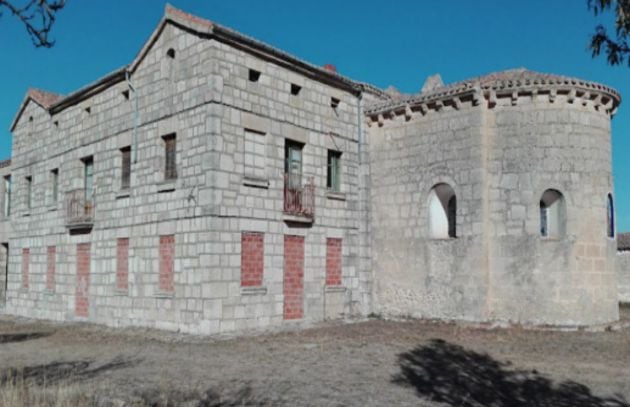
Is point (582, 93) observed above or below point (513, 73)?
below

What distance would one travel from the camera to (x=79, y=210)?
17266 millimetres

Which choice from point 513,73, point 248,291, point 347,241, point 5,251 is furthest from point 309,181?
point 5,251

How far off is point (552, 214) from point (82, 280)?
515 inches

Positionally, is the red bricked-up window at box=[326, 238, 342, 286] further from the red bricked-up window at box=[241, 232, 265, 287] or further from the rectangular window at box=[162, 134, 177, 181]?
the rectangular window at box=[162, 134, 177, 181]

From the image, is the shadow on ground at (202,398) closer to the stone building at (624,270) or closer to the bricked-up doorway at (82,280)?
the bricked-up doorway at (82,280)

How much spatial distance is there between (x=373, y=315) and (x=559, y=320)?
494 centimetres

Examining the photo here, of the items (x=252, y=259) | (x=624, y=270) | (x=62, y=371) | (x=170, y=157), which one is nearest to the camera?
(x=62, y=371)

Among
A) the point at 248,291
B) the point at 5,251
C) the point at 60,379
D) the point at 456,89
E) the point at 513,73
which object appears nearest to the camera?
the point at 60,379

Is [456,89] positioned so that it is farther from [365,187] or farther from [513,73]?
[365,187]

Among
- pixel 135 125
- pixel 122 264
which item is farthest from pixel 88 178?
pixel 122 264

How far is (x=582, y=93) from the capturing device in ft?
47.4

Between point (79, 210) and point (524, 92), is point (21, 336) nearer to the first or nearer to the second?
point (79, 210)

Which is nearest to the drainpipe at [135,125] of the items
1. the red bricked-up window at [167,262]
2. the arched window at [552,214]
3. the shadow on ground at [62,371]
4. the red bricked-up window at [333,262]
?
the red bricked-up window at [167,262]

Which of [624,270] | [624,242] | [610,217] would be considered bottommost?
[624,270]
